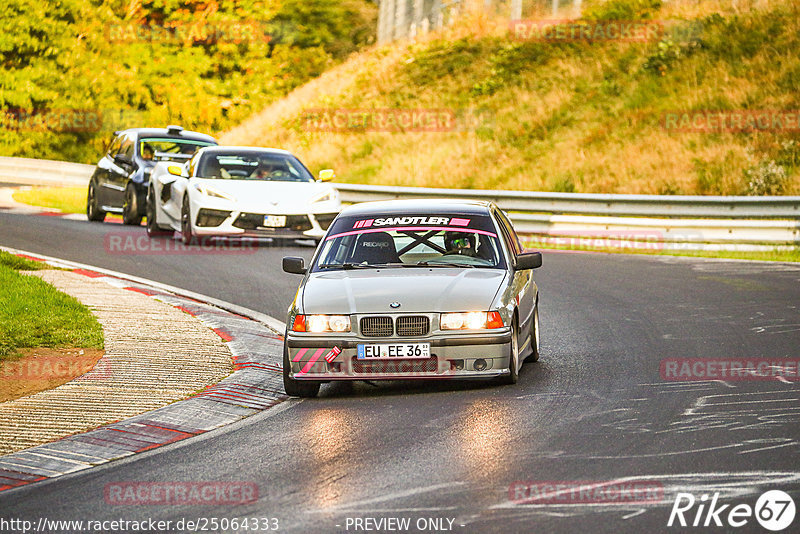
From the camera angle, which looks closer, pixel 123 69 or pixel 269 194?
pixel 269 194

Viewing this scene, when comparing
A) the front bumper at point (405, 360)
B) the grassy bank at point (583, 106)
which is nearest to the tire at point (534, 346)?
the front bumper at point (405, 360)

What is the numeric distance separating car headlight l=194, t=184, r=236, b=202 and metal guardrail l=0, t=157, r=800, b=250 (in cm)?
621

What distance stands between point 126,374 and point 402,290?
2.30 meters

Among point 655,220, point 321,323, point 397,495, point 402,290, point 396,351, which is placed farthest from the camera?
point 655,220

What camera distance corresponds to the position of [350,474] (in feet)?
23.0

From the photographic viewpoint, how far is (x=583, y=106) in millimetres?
34844

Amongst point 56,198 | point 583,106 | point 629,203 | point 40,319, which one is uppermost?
point 583,106

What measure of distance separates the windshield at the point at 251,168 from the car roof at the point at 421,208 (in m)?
9.07

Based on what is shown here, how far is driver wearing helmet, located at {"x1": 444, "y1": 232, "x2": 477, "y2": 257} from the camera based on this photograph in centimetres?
1067

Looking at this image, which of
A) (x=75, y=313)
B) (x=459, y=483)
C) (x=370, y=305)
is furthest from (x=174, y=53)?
(x=459, y=483)

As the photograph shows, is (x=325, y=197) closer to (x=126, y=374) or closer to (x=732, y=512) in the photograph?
(x=126, y=374)

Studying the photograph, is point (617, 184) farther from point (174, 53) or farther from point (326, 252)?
point (174, 53)

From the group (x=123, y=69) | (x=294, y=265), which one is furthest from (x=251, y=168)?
(x=123, y=69)

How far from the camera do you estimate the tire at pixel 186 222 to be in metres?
19.5
